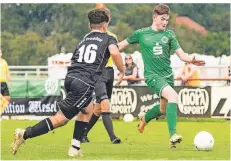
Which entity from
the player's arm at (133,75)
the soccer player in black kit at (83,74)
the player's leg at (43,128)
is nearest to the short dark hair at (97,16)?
the soccer player in black kit at (83,74)

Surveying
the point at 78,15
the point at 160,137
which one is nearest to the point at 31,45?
the point at 78,15

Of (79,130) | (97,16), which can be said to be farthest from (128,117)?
(97,16)

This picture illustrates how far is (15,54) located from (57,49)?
11880mm

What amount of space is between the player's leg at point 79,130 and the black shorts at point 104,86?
2.47 metres

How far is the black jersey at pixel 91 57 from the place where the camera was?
11.9 meters

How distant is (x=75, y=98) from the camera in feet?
38.5

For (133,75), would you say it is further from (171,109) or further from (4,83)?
(171,109)

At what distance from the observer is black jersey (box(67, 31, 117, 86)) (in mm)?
11859

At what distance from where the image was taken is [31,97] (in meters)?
25.3

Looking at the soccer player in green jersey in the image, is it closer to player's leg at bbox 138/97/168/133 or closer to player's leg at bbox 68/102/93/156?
player's leg at bbox 138/97/168/133

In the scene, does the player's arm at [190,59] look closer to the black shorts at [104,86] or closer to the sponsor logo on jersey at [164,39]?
the sponsor logo on jersey at [164,39]

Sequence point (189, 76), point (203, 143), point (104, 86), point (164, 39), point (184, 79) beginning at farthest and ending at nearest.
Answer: point (189, 76)
point (184, 79)
point (104, 86)
point (164, 39)
point (203, 143)

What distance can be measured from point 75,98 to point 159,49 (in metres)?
3.00

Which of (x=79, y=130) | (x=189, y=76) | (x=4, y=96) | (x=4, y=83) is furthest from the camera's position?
(x=189, y=76)
